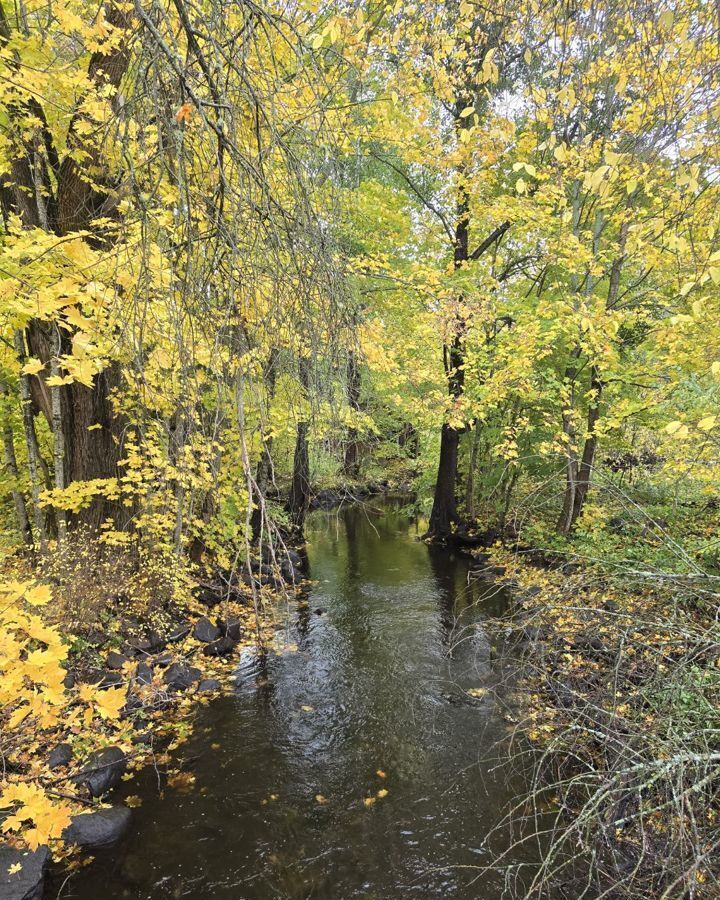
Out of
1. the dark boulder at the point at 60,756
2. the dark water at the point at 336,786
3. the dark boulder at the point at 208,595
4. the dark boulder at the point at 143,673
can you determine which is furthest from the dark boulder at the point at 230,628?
the dark boulder at the point at 60,756

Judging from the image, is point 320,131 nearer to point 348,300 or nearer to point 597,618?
point 348,300

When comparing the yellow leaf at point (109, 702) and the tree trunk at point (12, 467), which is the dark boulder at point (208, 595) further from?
the yellow leaf at point (109, 702)

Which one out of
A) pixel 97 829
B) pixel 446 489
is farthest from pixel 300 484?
pixel 97 829

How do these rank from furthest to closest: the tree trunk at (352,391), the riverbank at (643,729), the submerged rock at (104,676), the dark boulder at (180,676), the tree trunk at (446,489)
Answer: the tree trunk at (446,489), the dark boulder at (180,676), the submerged rock at (104,676), the tree trunk at (352,391), the riverbank at (643,729)

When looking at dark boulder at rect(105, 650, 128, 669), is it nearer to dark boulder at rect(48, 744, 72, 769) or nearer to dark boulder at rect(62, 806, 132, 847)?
dark boulder at rect(48, 744, 72, 769)

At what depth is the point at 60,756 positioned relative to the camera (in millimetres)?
4559

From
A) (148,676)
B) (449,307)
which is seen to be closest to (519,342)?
(449,307)

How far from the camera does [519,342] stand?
29.0ft

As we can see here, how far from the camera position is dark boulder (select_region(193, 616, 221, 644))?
717cm

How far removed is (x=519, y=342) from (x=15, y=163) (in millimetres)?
7548

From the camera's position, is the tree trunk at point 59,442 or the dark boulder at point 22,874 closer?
the dark boulder at point 22,874

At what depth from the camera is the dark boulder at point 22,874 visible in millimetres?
3352

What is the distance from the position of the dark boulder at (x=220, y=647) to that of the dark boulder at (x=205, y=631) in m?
0.09

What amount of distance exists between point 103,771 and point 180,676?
5.33 feet
